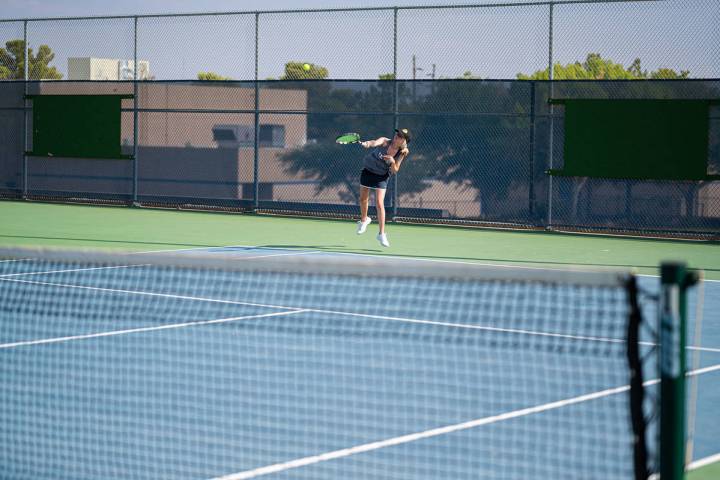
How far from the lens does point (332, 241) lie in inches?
631

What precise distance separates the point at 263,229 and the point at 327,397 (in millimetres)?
12051

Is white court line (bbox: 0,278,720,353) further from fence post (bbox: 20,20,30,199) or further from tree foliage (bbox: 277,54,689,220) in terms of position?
fence post (bbox: 20,20,30,199)

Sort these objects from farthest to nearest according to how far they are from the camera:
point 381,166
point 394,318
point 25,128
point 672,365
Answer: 1. point 25,128
2. point 381,166
3. point 394,318
4. point 672,365

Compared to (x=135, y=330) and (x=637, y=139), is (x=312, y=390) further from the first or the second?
(x=637, y=139)

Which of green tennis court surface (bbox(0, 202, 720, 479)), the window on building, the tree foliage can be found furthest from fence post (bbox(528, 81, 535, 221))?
the window on building

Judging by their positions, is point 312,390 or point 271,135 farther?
point 271,135

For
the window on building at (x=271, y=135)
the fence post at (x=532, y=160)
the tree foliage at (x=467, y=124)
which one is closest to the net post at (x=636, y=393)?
the tree foliage at (x=467, y=124)

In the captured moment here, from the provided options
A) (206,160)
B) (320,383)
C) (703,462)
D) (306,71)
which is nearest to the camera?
(703,462)

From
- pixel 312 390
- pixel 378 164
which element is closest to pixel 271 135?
pixel 378 164

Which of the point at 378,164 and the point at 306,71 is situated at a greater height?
the point at 306,71

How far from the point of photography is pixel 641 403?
3.51m

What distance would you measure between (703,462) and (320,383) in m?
2.20

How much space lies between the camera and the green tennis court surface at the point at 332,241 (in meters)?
14.0

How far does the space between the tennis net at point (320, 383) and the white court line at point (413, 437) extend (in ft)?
0.05
